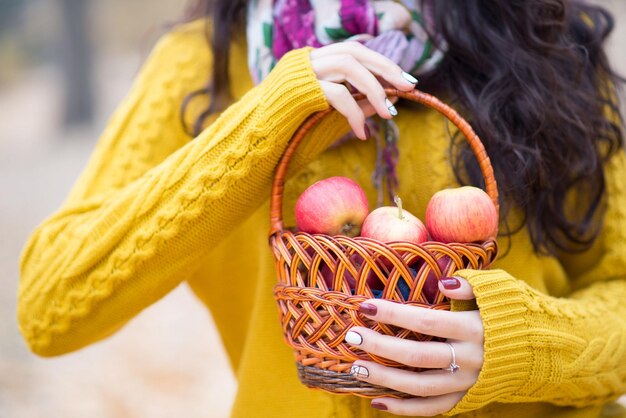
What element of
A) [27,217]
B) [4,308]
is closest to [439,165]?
[4,308]

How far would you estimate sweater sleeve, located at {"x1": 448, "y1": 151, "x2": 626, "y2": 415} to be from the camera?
44.5 inches

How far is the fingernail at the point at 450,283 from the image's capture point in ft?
3.45

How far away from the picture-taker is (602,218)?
1.47m

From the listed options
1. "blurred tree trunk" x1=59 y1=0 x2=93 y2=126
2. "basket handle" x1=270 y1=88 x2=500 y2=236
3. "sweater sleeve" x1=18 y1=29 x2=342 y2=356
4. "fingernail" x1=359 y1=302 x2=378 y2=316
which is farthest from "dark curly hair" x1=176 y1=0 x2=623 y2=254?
"blurred tree trunk" x1=59 y1=0 x2=93 y2=126

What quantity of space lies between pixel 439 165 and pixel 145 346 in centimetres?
336

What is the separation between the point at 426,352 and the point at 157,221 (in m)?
0.51

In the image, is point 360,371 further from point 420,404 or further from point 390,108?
point 390,108

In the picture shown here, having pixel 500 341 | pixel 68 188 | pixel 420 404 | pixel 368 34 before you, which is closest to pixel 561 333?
pixel 500 341

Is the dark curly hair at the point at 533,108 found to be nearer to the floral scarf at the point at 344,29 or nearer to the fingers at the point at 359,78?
the floral scarf at the point at 344,29

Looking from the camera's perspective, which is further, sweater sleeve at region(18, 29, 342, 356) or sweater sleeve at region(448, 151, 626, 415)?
sweater sleeve at region(18, 29, 342, 356)

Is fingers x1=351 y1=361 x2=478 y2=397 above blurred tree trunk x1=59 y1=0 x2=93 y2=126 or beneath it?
above

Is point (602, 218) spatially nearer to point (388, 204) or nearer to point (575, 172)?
point (575, 172)

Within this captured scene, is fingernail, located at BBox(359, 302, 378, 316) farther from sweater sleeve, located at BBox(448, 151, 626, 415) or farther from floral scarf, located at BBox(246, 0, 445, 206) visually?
floral scarf, located at BBox(246, 0, 445, 206)

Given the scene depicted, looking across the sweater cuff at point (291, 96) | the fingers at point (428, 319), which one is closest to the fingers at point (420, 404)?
the fingers at point (428, 319)
